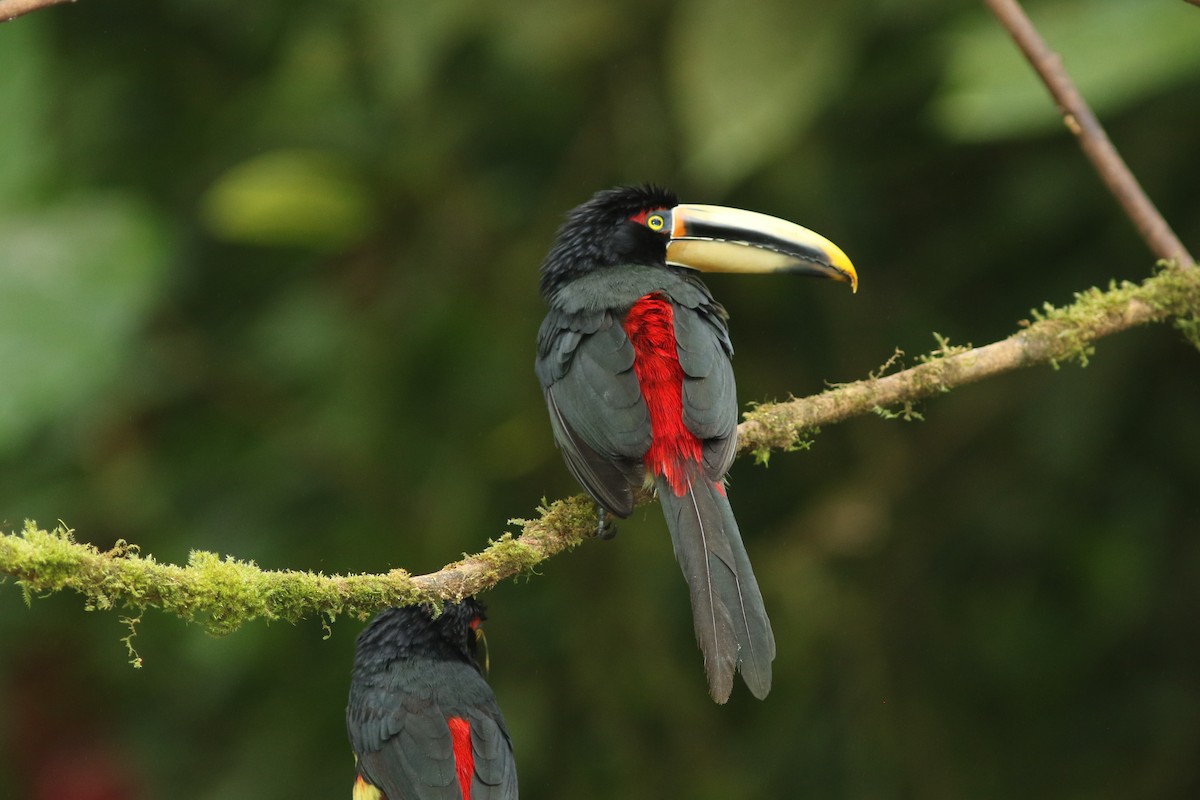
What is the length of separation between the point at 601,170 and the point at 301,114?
1.00m

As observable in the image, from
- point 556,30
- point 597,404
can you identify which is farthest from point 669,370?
point 556,30

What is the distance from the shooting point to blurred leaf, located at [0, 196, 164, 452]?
3.78 meters

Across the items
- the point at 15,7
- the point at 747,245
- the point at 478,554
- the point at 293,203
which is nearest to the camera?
the point at 15,7

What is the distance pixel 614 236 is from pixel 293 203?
49.5 inches

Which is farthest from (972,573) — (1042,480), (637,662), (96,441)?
(96,441)

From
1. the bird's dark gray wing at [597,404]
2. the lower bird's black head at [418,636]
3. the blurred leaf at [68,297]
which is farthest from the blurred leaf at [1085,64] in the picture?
the blurred leaf at [68,297]

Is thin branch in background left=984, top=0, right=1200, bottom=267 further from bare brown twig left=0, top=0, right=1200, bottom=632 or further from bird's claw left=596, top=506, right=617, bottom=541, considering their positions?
bird's claw left=596, top=506, right=617, bottom=541

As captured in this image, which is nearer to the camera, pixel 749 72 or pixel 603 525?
pixel 603 525

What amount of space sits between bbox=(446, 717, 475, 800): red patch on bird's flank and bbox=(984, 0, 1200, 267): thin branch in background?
172 centimetres

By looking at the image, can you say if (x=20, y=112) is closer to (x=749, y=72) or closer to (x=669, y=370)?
(x=749, y=72)

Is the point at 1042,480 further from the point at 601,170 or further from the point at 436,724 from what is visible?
the point at 436,724

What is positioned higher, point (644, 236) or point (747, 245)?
point (644, 236)

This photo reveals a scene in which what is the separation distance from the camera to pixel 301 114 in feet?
15.0

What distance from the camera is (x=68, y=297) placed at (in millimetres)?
3943
